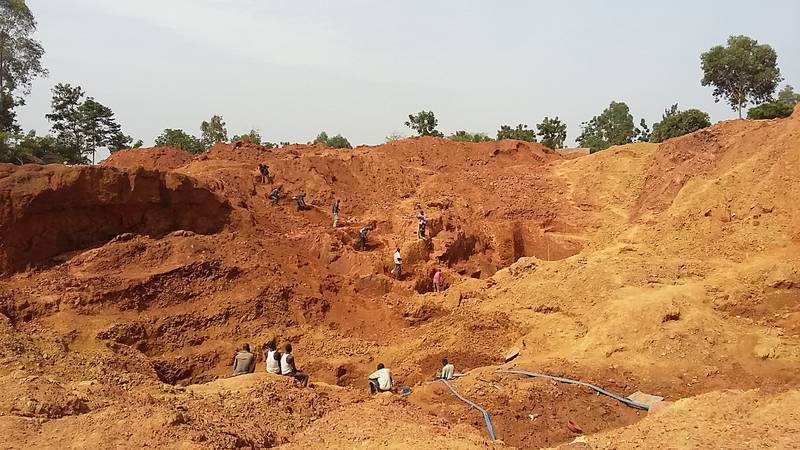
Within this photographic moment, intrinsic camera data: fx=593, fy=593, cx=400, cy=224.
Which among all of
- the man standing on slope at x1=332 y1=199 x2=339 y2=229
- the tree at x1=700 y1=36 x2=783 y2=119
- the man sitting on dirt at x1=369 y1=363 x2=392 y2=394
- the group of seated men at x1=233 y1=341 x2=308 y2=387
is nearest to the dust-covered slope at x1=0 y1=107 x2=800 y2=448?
the man standing on slope at x1=332 y1=199 x2=339 y2=229

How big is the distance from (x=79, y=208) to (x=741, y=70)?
33.4 metres

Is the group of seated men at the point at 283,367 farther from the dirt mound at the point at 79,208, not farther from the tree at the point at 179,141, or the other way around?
the tree at the point at 179,141

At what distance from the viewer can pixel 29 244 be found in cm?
1391

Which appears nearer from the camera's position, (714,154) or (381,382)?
(381,382)

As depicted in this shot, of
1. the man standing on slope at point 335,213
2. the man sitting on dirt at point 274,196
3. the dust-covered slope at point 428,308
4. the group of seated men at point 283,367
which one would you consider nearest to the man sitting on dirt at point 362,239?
the dust-covered slope at point 428,308

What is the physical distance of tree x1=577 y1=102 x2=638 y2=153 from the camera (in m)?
44.6

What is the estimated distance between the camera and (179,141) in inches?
1405

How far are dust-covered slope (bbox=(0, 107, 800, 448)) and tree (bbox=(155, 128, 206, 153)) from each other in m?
14.3

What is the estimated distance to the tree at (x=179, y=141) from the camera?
35.6 m

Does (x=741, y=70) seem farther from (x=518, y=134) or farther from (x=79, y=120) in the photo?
(x=79, y=120)

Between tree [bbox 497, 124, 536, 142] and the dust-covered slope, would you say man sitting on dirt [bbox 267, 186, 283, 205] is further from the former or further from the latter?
tree [bbox 497, 124, 536, 142]

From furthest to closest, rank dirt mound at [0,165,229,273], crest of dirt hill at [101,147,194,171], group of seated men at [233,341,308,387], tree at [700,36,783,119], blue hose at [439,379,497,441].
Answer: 1. tree at [700,36,783,119]
2. crest of dirt hill at [101,147,194,171]
3. dirt mound at [0,165,229,273]
4. group of seated men at [233,341,308,387]
5. blue hose at [439,379,497,441]

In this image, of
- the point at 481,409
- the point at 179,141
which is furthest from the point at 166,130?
the point at 481,409

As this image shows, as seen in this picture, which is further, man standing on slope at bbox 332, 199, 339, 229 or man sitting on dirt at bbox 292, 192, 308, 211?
man sitting on dirt at bbox 292, 192, 308, 211
